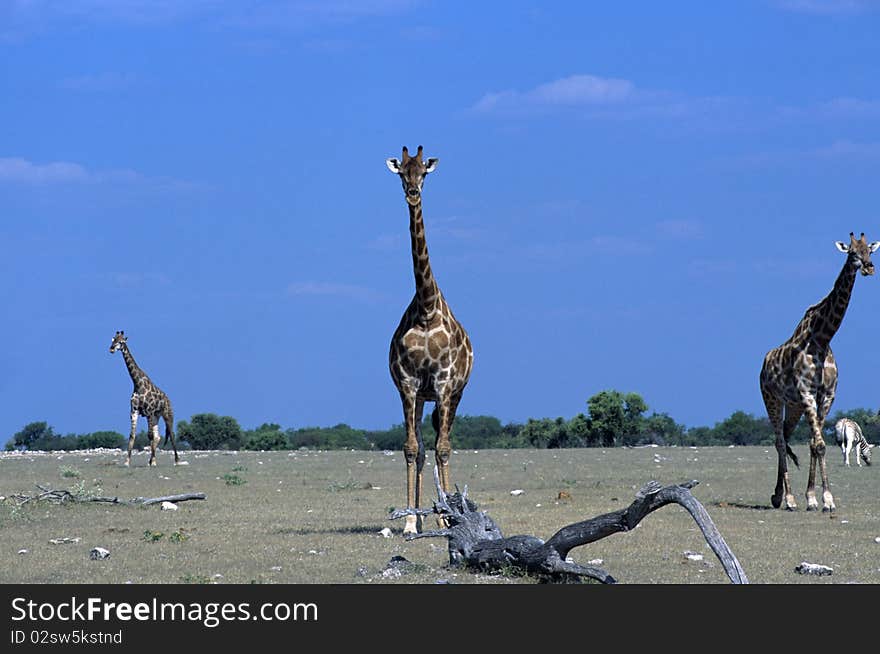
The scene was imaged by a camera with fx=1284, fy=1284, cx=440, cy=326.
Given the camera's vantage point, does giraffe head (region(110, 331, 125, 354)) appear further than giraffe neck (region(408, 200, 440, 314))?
Yes

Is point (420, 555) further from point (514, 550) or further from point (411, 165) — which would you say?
point (411, 165)

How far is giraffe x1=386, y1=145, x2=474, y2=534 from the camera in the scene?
16.2 metres

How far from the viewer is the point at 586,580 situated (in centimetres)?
1098

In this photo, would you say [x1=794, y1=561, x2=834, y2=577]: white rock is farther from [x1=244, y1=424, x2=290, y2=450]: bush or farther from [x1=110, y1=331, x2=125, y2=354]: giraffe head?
[x1=244, y1=424, x2=290, y2=450]: bush

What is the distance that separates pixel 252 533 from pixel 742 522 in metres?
6.74

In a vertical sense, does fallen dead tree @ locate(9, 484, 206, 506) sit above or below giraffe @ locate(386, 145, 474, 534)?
below

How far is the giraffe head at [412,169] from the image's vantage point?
15.5m

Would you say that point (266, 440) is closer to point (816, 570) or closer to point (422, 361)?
point (422, 361)

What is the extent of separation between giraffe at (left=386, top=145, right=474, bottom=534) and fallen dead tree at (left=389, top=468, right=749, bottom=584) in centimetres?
399

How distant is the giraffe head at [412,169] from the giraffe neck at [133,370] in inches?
778

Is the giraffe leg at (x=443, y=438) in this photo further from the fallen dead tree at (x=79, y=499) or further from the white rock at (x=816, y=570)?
the fallen dead tree at (x=79, y=499)

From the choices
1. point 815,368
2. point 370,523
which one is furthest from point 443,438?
point 815,368

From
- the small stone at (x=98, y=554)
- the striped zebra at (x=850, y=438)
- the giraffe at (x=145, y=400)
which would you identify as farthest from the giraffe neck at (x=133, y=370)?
the small stone at (x=98, y=554)

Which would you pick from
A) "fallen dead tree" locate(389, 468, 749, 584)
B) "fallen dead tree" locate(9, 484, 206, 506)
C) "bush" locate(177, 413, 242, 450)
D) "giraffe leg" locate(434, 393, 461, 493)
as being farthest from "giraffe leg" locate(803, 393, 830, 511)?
"bush" locate(177, 413, 242, 450)
